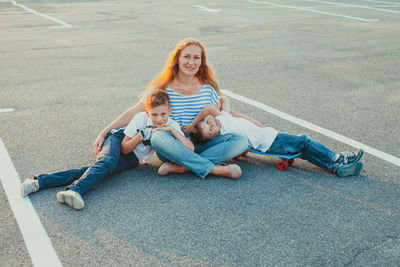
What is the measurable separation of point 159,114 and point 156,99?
0.15m

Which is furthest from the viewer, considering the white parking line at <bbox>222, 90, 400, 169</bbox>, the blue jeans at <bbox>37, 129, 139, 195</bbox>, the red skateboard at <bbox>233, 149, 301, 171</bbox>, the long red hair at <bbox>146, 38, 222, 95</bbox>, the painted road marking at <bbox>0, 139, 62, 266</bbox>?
the white parking line at <bbox>222, 90, 400, 169</bbox>

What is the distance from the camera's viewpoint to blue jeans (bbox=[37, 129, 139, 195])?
406cm

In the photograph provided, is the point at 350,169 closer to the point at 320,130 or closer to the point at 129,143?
the point at 320,130

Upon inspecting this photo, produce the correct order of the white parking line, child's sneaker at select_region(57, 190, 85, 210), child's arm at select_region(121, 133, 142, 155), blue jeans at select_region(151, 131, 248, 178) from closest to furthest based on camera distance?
child's sneaker at select_region(57, 190, 85, 210) → blue jeans at select_region(151, 131, 248, 178) → child's arm at select_region(121, 133, 142, 155) → the white parking line

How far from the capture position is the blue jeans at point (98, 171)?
13.3ft

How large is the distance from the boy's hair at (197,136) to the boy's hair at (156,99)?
1.36 feet

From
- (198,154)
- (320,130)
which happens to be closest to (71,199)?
(198,154)

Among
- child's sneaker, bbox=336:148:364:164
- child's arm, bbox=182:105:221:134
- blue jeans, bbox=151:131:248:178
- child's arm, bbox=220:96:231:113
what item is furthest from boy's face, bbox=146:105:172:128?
child's sneaker, bbox=336:148:364:164

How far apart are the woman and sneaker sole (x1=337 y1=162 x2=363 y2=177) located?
99 cm

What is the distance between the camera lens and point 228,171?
4.44 metres

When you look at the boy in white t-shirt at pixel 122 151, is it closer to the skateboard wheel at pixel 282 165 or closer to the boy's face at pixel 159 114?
the boy's face at pixel 159 114

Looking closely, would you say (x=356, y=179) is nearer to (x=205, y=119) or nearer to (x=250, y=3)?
(x=205, y=119)

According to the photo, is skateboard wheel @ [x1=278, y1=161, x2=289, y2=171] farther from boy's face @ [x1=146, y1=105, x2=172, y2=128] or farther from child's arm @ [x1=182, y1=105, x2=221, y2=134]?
boy's face @ [x1=146, y1=105, x2=172, y2=128]

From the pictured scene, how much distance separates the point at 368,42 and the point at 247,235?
31.8 ft
